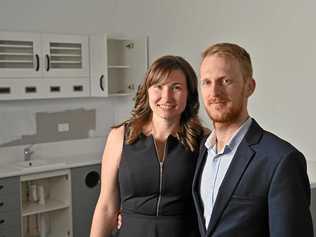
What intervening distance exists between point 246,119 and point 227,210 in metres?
0.29

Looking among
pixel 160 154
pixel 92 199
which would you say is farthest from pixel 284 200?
pixel 92 199

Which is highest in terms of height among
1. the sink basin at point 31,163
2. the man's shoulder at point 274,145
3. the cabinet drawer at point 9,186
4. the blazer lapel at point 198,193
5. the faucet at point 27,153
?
the man's shoulder at point 274,145

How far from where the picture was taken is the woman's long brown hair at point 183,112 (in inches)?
70.1

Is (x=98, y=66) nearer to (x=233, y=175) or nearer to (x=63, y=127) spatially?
(x=63, y=127)

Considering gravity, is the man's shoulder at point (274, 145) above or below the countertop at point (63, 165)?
above

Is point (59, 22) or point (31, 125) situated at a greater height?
point (59, 22)

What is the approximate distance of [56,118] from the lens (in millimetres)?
4750

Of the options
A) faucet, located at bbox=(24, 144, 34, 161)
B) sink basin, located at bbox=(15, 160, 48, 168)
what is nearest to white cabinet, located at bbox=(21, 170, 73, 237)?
sink basin, located at bbox=(15, 160, 48, 168)

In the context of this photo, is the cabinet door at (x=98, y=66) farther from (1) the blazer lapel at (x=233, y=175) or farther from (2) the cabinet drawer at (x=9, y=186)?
(1) the blazer lapel at (x=233, y=175)

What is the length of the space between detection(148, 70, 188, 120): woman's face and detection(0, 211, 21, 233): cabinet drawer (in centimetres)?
251

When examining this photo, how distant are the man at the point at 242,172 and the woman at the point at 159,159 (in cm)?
36

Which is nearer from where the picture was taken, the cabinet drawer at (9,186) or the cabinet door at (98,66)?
the cabinet drawer at (9,186)

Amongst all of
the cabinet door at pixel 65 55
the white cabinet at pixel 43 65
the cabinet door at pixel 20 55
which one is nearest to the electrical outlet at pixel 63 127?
the white cabinet at pixel 43 65

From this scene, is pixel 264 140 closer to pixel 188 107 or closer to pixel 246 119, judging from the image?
pixel 246 119
